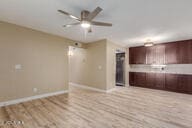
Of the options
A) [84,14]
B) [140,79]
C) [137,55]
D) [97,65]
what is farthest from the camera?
[137,55]

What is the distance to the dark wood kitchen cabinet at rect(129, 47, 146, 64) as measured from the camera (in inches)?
231

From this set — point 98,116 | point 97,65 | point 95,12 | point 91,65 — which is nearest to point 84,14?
point 95,12

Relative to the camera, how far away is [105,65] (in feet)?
15.5

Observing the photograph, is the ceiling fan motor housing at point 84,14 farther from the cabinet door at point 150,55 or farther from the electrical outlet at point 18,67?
the cabinet door at point 150,55

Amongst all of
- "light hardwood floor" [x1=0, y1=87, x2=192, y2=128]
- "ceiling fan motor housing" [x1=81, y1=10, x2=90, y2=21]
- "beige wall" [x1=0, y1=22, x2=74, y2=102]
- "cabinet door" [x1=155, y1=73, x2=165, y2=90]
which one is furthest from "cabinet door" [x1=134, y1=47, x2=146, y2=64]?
"ceiling fan motor housing" [x1=81, y1=10, x2=90, y2=21]

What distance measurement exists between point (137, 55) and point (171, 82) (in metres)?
2.07

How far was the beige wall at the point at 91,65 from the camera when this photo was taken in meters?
4.87

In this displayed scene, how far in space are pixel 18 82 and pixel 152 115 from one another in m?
3.93

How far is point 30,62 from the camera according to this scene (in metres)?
3.67

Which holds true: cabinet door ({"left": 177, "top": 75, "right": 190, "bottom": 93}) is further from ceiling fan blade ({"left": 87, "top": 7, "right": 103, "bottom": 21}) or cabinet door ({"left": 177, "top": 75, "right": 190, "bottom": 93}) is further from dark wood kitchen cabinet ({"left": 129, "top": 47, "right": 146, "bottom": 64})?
ceiling fan blade ({"left": 87, "top": 7, "right": 103, "bottom": 21})

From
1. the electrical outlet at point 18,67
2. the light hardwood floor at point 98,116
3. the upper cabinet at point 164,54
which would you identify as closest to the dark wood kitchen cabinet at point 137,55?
the upper cabinet at point 164,54

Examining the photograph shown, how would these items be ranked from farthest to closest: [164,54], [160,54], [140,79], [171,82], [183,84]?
[140,79]
[160,54]
[164,54]
[171,82]
[183,84]

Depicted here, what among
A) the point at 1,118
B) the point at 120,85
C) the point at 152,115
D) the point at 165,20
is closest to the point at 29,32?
the point at 1,118

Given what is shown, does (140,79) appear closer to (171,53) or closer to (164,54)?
(164,54)
